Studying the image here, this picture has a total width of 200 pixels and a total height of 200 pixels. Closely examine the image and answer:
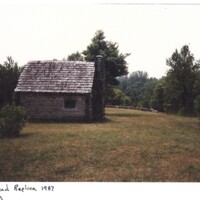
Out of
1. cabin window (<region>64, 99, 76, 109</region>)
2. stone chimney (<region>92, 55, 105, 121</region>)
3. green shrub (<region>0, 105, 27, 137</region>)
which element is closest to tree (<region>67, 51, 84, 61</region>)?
stone chimney (<region>92, 55, 105, 121</region>)

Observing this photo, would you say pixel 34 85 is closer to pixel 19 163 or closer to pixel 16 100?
pixel 16 100

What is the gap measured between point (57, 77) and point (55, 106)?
287cm

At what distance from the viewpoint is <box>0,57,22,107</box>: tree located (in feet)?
103

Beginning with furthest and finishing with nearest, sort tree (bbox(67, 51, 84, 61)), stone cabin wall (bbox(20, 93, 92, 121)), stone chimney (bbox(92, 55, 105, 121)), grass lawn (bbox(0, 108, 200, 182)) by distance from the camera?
tree (bbox(67, 51, 84, 61))
stone chimney (bbox(92, 55, 105, 121))
stone cabin wall (bbox(20, 93, 92, 121))
grass lawn (bbox(0, 108, 200, 182))

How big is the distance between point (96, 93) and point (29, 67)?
22.8 feet

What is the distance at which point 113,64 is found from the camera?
154 ft

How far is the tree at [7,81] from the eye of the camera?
31516 mm

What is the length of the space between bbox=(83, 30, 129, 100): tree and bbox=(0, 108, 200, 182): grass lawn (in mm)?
27957

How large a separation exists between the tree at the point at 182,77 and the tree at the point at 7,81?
30.0 metres
